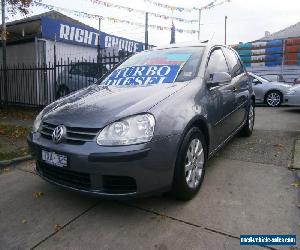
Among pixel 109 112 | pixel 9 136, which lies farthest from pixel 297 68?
pixel 109 112

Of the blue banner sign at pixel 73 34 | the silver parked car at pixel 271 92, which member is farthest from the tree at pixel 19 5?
the silver parked car at pixel 271 92

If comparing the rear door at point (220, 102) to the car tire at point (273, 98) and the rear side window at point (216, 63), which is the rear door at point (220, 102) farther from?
the car tire at point (273, 98)

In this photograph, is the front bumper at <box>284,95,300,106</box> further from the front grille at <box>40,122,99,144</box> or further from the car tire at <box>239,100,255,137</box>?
the front grille at <box>40,122,99,144</box>

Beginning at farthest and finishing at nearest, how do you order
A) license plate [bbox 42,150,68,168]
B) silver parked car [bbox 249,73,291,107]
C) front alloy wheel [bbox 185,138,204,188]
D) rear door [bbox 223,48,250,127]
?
silver parked car [bbox 249,73,291,107], rear door [bbox 223,48,250,127], front alloy wheel [bbox 185,138,204,188], license plate [bbox 42,150,68,168]

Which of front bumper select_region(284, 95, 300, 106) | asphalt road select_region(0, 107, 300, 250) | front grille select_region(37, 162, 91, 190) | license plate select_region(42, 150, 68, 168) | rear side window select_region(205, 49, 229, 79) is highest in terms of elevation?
rear side window select_region(205, 49, 229, 79)

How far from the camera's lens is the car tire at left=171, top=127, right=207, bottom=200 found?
9.97 feet

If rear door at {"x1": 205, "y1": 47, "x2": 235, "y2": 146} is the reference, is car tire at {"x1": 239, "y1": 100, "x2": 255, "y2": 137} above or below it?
below

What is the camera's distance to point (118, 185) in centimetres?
284

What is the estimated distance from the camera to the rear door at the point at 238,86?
4.71 metres

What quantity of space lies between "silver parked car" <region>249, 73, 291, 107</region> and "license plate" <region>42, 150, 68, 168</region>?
33.9 feet

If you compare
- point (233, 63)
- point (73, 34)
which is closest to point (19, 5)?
point (73, 34)

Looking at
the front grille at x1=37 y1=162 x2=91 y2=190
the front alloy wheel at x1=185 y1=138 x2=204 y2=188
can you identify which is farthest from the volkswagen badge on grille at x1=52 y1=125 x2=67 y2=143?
the front alloy wheel at x1=185 y1=138 x2=204 y2=188

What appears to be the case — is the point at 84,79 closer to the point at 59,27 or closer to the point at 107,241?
the point at 59,27

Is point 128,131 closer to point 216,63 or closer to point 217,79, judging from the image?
point 217,79
